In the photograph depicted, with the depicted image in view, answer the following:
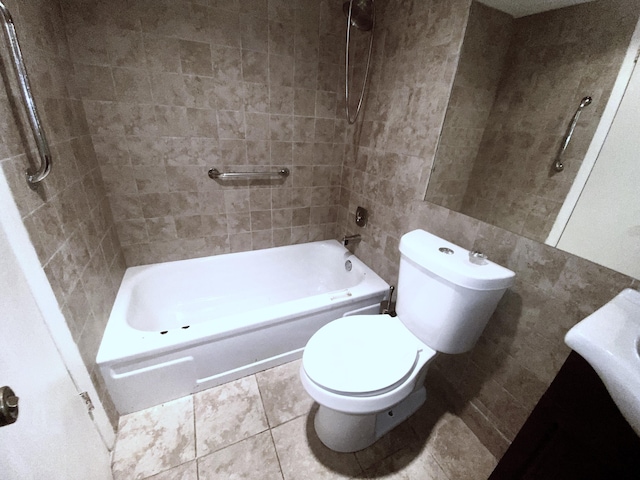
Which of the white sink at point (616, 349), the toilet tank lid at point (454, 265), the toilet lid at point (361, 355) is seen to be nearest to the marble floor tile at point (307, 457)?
the toilet lid at point (361, 355)

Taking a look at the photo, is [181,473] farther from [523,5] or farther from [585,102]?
[523,5]

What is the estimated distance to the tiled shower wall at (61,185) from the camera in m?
0.75

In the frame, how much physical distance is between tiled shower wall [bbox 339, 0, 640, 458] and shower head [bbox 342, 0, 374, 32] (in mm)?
66

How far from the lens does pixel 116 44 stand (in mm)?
1243

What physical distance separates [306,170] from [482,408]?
1.62 m

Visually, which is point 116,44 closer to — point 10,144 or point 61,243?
point 10,144

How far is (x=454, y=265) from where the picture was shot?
928mm

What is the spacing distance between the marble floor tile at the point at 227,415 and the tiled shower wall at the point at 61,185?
0.37 metres

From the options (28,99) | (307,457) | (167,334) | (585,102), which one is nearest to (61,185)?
(28,99)

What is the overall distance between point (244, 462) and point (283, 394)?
0.32 m

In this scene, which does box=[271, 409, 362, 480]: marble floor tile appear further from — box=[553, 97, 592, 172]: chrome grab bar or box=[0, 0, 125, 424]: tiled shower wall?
box=[553, 97, 592, 172]: chrome grab bar

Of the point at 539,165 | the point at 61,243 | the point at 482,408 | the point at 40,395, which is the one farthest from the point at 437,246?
the point at 61,243

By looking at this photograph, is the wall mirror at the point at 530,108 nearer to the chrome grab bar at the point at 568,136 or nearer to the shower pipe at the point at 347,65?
the chrome grab bar at the point at 568,136

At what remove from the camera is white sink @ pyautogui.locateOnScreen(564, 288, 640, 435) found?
15.4 inches
